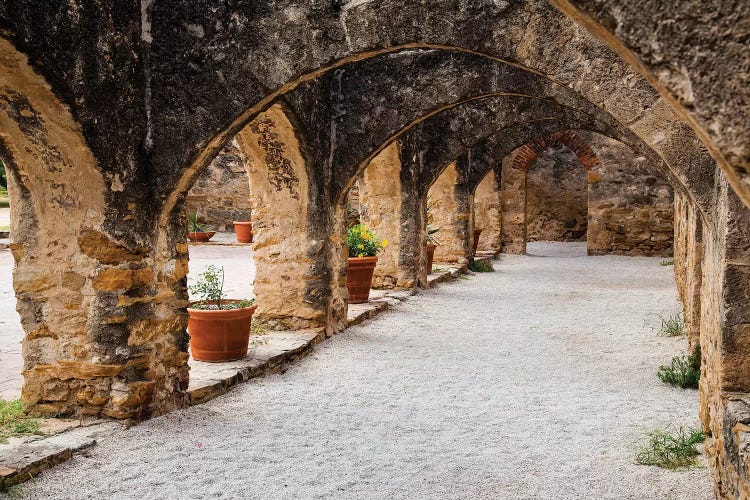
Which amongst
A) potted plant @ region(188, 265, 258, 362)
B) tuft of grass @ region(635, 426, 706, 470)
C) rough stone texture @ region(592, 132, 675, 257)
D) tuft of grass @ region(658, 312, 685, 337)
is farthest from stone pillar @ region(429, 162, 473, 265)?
tuft of grass @ region(635, 426, 706, 470)

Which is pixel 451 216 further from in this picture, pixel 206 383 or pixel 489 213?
pixel 206 383

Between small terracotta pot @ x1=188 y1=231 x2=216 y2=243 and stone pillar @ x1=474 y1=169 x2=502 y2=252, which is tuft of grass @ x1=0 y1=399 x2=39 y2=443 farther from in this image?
stone pillar @ x1=474 y1=169 x2=502 y2=252

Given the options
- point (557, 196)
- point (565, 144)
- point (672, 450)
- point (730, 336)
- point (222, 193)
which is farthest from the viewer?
point (557, 196)

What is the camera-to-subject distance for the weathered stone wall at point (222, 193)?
15750 mm

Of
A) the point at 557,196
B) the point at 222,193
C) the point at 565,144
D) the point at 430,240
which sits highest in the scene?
the point at 565,144

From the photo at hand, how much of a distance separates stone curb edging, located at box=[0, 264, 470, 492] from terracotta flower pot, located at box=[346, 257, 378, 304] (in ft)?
0.45

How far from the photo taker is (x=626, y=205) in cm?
1484

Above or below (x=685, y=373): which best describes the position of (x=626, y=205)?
above

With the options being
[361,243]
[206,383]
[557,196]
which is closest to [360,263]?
[361,243]

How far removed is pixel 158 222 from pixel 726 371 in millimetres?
2835

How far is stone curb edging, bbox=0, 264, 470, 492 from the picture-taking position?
311 cm

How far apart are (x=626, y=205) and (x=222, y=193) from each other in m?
8.78

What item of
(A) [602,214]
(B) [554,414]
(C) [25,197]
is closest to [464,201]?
(A) [602,214]

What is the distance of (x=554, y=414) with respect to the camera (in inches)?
167
